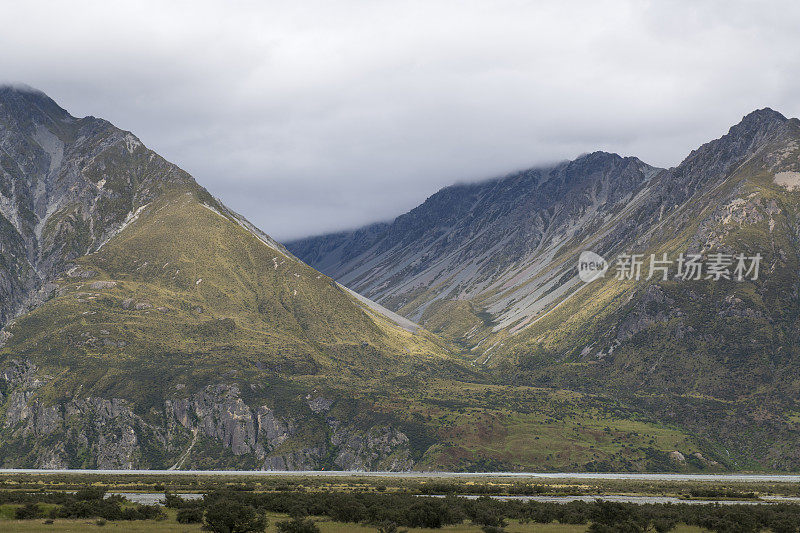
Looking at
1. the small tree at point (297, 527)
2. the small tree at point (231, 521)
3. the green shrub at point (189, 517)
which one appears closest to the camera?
the small tree at point (231, 521)

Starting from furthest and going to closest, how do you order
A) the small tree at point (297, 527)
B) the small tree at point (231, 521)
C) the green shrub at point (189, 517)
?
the green shrub at point (189, 517) → the small tree at point (297, 527) → the small tree at point (231, 521)

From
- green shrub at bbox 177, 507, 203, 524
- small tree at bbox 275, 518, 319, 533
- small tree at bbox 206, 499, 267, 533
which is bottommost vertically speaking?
green shrub at bbox 177, 507, 203, 524

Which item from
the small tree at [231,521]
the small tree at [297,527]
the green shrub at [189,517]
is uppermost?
the small tree at [231,521]

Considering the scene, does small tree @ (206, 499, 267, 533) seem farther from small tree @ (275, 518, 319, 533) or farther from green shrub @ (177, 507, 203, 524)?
green shrub @ (177, 507, 203, 524)

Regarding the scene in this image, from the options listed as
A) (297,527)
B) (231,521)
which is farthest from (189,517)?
(297,527)

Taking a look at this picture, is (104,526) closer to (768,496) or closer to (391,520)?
(391,520)

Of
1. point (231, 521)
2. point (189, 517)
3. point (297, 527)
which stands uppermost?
point (231, 521)

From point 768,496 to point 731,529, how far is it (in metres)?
90.6

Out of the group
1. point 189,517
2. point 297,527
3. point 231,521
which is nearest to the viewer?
point 231,521

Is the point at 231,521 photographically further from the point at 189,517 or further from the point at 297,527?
the point at 189,517

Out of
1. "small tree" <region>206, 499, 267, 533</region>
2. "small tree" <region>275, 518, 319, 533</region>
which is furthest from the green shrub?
"small tree" <region>275, 518, 319, 533</region>

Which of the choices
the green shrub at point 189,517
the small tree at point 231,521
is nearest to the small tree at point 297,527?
the small tree at point 231,521

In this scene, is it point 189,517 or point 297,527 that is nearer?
point 297,527

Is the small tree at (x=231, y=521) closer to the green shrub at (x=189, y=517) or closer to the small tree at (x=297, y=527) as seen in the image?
the small tree at (x=297, y=527)
